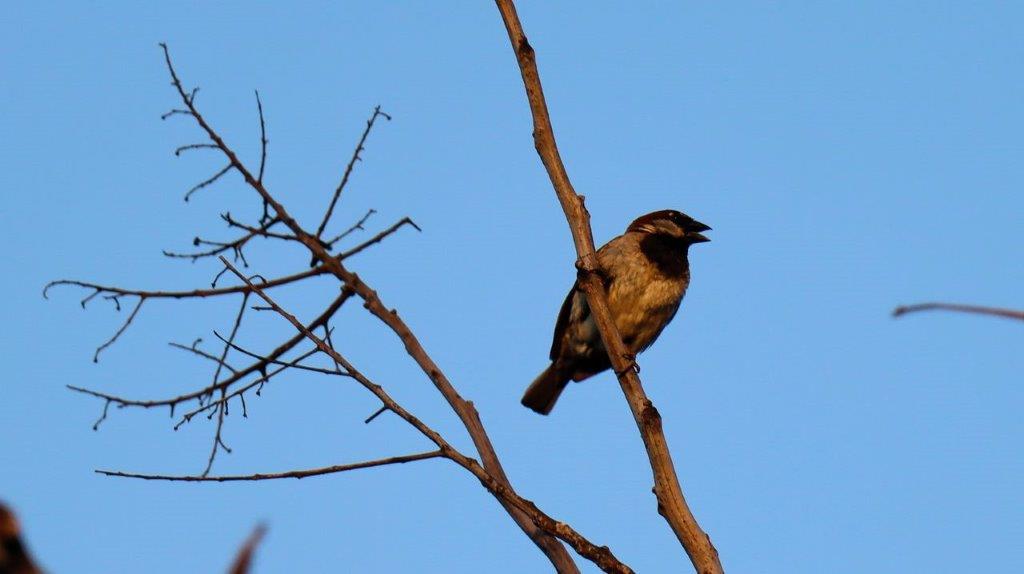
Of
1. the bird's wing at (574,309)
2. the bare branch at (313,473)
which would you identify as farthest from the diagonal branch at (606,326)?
the bird's wing at (574,309)

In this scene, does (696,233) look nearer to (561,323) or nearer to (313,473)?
(561,323)

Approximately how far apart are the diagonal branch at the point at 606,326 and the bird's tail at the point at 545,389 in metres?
3.15

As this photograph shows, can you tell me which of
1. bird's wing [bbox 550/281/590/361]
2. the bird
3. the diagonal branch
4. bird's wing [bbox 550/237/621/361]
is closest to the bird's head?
the bird

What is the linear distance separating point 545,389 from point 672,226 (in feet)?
4.40

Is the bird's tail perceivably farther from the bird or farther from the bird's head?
the bird's head

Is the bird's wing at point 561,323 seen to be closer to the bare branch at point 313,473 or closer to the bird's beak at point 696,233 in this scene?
the bird's beak at point 696,233

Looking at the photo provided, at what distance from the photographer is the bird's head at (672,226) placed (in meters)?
7.08

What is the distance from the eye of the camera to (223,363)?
3.75 meters

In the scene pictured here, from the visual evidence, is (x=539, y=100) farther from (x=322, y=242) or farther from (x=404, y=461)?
(x=404, y=461)

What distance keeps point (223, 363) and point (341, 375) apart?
2.07 ft

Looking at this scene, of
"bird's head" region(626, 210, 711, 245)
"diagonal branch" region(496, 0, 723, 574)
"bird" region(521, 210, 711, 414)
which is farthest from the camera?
"bird's head" region(626, 210, 711, 245)

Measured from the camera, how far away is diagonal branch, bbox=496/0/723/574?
2.94m

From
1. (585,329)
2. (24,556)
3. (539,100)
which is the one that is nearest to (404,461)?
(539,100)

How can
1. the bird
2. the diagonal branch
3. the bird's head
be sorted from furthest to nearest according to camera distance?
1. the bird's head
2. the bird
3. the diagonal branch
